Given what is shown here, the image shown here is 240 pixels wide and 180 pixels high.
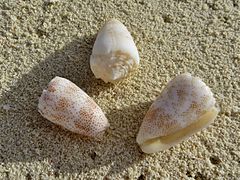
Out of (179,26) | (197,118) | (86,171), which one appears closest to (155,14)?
(179,26)

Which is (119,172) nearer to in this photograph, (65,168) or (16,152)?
(65,168)

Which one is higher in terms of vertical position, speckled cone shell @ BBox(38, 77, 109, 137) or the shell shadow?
speckled cone shell @ BBox(38, 77, 109, 137)

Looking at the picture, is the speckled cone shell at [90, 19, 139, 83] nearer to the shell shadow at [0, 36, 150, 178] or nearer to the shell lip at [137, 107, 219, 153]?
the shell shadow at [0, 36, 150, 178]

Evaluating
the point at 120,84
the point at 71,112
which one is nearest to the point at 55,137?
the point at 71,112

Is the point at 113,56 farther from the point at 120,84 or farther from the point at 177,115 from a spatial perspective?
the point at 177,115

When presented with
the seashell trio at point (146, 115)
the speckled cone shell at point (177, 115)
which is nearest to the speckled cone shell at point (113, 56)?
the seashell trio at point (146, 115)

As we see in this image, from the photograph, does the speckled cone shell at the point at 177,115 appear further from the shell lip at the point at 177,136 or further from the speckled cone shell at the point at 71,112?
the speckled cone shell at the point at 71,112

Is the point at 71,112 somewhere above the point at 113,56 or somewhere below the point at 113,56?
below

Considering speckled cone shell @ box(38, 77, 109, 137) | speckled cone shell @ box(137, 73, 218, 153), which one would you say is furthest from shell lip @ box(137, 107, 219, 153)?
speckled cone shell @ box(38, 77, 109, 137)
